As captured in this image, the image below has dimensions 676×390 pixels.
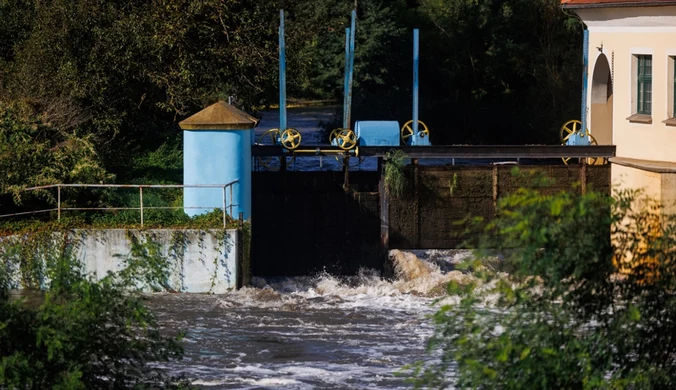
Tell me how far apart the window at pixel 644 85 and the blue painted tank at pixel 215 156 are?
8105mm

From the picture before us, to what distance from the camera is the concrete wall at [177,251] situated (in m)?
22.3

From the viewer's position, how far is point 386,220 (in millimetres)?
26172

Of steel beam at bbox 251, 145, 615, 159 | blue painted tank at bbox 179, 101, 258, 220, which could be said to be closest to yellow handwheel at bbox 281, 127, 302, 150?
steel beam at bbox 251, 145, 615, 159

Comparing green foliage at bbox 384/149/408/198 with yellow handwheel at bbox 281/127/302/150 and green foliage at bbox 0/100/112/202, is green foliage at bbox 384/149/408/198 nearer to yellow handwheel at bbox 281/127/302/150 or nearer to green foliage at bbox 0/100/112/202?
yellow handwheel at bbox 281/127/302/150

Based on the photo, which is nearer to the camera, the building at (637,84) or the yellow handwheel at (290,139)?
the building at (637,84)

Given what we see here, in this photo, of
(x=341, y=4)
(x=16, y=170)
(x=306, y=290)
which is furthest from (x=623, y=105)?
(x=341, y=4)

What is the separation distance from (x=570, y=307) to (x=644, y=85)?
1707 cm

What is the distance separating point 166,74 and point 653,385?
71.1ft

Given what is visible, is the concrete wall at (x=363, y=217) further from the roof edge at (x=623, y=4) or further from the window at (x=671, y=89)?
the roof edge at (x=623, y=4)

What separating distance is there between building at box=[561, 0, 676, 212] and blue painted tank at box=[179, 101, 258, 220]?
7.55 meters

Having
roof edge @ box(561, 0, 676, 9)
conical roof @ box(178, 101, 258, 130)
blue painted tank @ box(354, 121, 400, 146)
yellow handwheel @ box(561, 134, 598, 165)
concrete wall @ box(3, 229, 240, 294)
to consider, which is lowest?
concrete wall @ box(3, 229, 240, 294)

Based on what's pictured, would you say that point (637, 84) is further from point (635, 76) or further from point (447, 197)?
point (447, 197)

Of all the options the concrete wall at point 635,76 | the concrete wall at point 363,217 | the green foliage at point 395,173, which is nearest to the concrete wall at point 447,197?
the concrete wall at point 363,217

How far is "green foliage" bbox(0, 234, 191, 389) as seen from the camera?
405 inches
